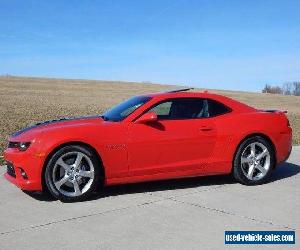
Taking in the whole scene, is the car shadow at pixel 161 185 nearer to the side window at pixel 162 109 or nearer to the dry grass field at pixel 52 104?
the side window at pixel 162 109

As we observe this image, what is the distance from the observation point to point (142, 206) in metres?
5.79

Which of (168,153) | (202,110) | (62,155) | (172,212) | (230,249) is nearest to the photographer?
(230,249)

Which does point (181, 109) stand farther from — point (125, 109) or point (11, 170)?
point (11, 170)

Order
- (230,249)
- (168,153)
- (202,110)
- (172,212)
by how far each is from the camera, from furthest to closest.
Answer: (202,110) → (168,153) → (172,212) → (230,249)

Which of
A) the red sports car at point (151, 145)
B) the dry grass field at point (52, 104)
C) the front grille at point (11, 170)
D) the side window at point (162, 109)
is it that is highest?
the side window at point (162, 109)

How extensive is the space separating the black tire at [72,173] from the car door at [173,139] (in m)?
0.48

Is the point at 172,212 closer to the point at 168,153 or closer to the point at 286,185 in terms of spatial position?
the point at 168,153

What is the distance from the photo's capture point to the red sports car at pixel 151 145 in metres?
6.03

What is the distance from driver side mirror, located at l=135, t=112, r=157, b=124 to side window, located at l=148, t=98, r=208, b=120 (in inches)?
10.3

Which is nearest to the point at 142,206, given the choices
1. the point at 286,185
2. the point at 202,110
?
the point at 202,110

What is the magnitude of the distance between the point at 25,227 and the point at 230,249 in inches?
83.4

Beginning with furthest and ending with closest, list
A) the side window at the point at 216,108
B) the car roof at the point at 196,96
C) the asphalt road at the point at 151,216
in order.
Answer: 1. the side window at the point at 216,108
2. the car roof at the point at 196,96
3. the asphalt road at the point at 151,216

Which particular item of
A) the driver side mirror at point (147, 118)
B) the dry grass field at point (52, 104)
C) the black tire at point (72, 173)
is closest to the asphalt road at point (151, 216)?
the black tire at point (72, 173)

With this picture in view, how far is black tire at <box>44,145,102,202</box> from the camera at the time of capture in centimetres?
598
